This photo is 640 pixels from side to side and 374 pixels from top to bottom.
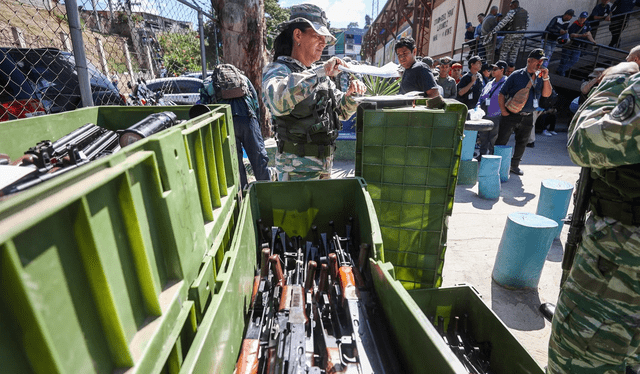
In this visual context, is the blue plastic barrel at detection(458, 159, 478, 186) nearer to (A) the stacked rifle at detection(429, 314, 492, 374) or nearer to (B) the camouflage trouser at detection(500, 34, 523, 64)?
(A) the stacked rifle at detection(429, 314, 492, 374)

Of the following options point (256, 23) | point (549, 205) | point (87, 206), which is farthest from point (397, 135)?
point (256, 23)

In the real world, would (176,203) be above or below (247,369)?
above

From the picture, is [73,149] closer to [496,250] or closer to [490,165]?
[496,250]

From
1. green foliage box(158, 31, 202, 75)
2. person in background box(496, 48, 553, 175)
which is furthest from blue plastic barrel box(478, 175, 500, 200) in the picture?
green foliage box(158, 31, 202, 75)

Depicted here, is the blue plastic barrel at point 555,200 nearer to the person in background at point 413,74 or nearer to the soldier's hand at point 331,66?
the person in background at point 413,74

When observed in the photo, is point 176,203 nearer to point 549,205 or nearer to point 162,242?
point 162,242

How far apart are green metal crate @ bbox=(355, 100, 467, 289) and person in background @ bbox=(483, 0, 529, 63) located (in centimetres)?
853

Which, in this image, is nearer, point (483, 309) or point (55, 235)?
point (55, 235)

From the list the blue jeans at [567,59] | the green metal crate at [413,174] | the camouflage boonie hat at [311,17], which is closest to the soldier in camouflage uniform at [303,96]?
the camouflage boonie hat at [311,17]

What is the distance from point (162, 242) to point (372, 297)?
2.74 feet

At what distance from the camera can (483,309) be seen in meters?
1.65

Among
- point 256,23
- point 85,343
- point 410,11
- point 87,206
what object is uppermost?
point 410,11

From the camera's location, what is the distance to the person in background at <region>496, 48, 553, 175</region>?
14.9 feet

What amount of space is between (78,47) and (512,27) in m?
11.5
